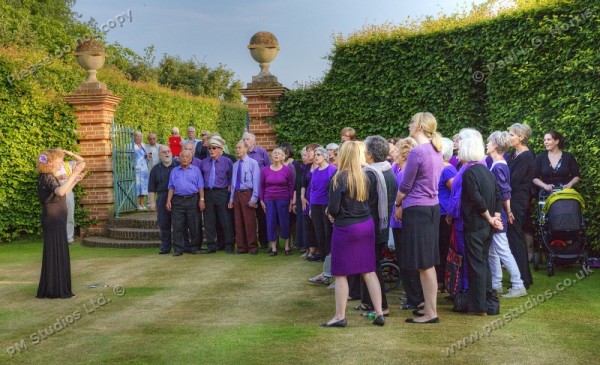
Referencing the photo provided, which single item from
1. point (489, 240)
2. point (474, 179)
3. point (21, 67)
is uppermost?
point (21, 67)

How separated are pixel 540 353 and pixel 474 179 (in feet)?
7.11

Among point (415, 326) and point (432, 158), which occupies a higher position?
point (432, 158)

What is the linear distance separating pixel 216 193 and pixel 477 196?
22.0ft

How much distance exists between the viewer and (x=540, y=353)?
645cm

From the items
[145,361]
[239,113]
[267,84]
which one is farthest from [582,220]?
[239,113]

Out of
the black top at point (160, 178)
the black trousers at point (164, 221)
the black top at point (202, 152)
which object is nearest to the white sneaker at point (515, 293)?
the black trousers at point (164, 221)

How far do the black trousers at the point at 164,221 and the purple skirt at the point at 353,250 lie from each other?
22.5 feet

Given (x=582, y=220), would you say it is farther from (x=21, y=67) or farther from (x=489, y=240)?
(x=21, y=67)

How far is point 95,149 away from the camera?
16.6m

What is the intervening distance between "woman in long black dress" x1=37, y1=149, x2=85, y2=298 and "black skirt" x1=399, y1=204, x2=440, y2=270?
Result: 4.37 metres

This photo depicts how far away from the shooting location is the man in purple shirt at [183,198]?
1352cm

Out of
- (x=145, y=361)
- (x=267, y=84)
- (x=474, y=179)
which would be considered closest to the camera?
(x=145, y=361)

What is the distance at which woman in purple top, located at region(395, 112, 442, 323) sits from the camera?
758 cm

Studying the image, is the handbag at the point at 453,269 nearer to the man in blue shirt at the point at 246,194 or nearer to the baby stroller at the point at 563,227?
the baby stroller at the point at 563,227
